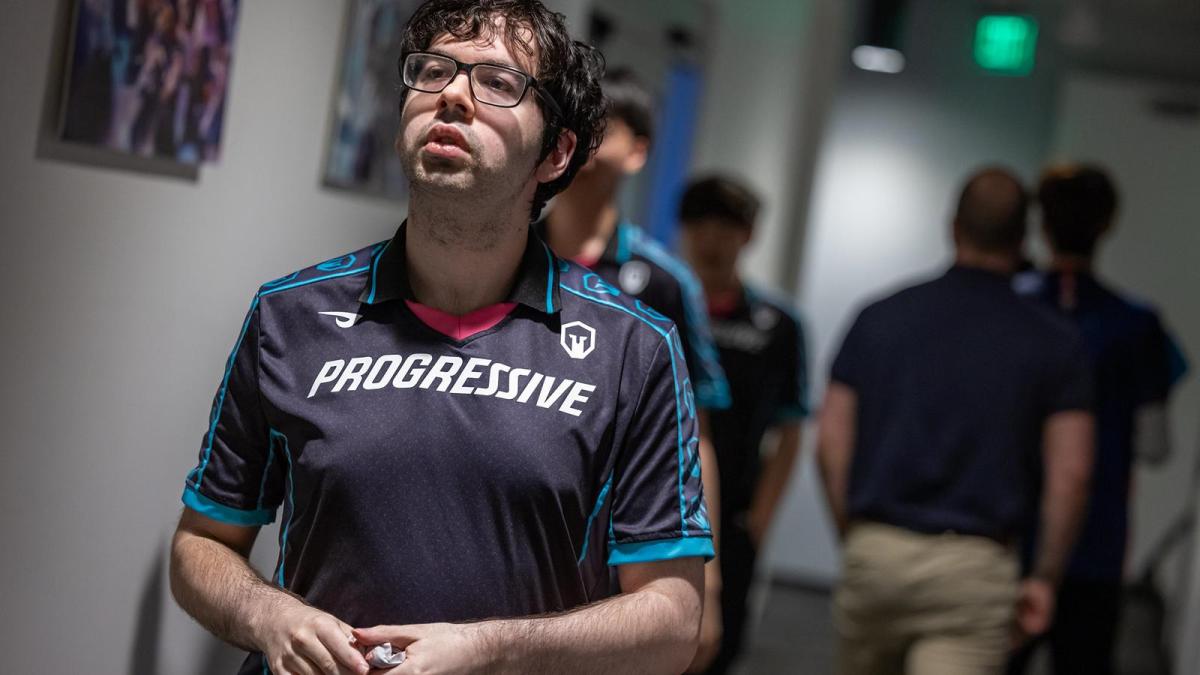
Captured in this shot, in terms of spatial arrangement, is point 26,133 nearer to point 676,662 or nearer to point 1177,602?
point 676,662

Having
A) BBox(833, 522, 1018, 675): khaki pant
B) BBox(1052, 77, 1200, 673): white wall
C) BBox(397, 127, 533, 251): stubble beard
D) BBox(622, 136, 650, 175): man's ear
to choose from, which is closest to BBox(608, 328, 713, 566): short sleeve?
BBox(397, 127, 533, 251): stubble beard

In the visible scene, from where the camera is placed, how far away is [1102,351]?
142 inches

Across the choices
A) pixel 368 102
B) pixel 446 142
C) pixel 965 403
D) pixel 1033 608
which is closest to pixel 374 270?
pixel 446 142

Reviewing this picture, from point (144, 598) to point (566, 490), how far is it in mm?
641

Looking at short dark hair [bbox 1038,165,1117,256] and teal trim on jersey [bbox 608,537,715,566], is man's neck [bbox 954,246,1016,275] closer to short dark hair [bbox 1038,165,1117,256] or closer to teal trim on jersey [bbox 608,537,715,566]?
short dark hair [bbox 1038,165,1117,256]

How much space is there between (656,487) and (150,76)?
0.76 m

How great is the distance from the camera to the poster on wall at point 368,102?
7.14ft

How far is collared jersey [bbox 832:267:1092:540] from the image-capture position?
2920 millimetres

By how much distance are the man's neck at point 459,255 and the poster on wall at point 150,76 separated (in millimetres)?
370

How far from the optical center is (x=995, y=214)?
302cm

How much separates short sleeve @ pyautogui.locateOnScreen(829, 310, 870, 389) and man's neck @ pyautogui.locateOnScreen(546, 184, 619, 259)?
703 mm

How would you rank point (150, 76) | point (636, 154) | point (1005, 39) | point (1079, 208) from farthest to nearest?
1. point (1005, 39)
2. point (1079, 208)
3. point (636, 154)
4. point (150, 76)

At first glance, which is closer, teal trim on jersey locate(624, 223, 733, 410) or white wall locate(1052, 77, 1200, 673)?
teal trim on jersey locate(624, 223, 733, 410)

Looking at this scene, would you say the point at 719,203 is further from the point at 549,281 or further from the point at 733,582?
the point at 549,281
